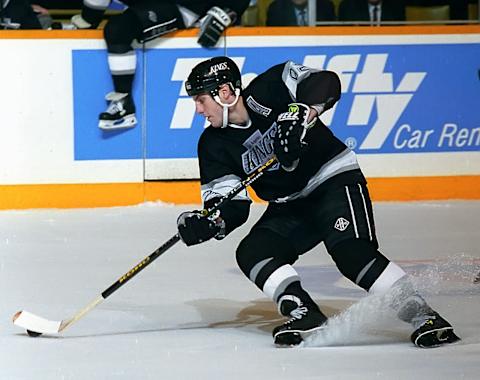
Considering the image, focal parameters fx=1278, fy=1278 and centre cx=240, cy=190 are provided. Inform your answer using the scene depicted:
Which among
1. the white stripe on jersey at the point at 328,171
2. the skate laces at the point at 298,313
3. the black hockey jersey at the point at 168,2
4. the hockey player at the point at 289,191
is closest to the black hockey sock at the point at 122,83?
the black hockey jersey at the point at 168,2

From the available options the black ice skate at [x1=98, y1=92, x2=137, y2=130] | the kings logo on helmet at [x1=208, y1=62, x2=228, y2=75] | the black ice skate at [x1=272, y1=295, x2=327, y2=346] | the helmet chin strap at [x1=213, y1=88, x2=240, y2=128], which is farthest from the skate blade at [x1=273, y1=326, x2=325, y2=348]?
the black ice skate at [x1=98, y1=92, x2=137, y2=130]

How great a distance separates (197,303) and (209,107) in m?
0.97

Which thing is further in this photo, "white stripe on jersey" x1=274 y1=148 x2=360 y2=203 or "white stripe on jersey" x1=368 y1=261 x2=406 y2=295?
"white stripe on jersey" x1=274 y1=148 x2=360 y2=203

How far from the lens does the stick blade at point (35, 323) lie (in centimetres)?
418

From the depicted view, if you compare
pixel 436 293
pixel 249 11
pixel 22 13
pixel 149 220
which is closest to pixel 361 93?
pixel 249 11

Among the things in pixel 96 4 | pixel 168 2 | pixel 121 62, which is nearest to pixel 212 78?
pixel 121 62

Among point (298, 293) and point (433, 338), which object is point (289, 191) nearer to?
point (298, 293)

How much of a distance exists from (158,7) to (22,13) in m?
0.80

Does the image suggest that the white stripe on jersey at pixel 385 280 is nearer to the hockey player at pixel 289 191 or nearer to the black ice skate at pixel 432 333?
the hockey player at pixel 289 191

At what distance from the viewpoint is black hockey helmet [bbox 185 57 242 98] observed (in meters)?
4.05

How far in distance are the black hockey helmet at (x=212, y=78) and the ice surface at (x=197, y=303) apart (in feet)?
2.61

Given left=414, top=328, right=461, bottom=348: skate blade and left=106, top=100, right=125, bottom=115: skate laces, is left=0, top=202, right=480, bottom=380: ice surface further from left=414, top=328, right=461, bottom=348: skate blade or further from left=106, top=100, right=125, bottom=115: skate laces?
left=106, top=100, right=125, bottom=115: skate laces

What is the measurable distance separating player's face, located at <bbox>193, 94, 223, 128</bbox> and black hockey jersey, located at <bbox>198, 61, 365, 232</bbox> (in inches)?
3.8

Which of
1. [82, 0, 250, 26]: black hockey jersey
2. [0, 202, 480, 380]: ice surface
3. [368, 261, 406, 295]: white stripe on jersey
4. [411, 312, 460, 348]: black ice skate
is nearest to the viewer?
[0, 202, 480, 380]: ice surface
